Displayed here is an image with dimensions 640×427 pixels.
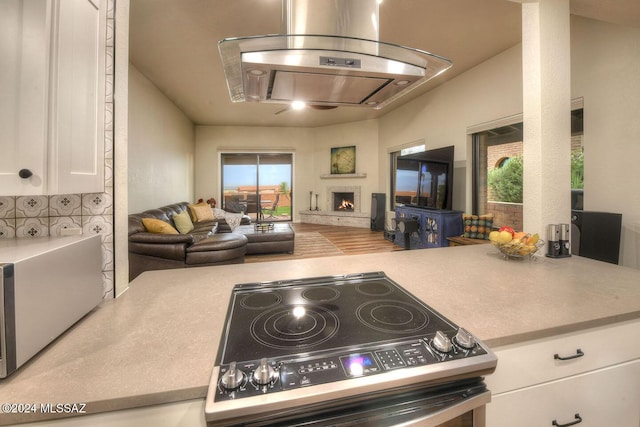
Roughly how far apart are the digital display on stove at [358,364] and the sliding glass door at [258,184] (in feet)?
24.4

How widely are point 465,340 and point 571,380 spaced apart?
1.69ft

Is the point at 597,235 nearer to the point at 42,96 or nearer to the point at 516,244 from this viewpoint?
the point at 516,244

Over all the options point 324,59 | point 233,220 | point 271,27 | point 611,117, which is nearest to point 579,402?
point 324,59

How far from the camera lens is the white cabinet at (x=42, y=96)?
0.70m

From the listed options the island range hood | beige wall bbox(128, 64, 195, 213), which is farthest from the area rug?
the island range hood

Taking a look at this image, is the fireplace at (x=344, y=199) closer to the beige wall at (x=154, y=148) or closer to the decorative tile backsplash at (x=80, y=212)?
the beige wall at (x=154, y=148)

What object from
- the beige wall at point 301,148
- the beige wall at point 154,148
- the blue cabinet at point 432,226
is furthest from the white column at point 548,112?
the beige wall at point 301,148

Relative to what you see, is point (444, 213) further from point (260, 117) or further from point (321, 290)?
point (260, 117)

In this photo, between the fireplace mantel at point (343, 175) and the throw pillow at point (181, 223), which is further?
the fireplace mantel at point (343, 175)

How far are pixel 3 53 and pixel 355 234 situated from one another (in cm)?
593

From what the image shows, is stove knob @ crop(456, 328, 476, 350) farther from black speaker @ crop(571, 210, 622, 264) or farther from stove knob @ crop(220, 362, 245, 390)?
black speaker @ crop(571, 210, 622, 264)

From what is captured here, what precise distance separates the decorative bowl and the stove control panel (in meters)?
0.97

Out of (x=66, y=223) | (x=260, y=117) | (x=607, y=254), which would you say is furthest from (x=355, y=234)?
(x=66, y=223)

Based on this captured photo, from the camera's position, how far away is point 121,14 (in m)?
1.02
